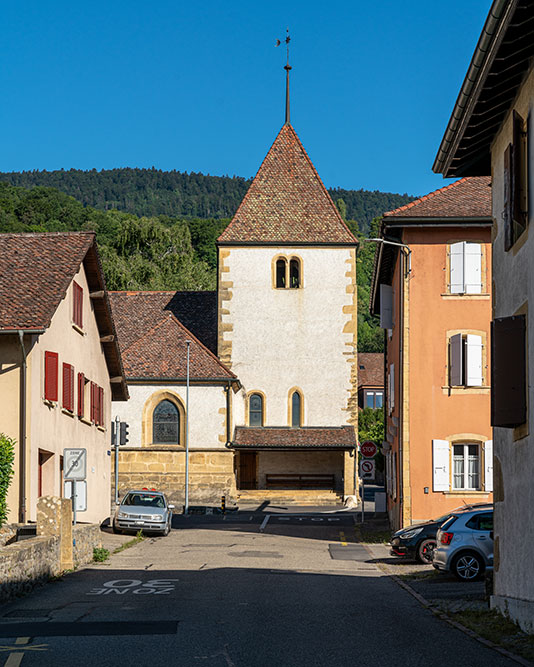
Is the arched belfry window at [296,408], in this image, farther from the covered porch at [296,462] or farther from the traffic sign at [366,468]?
the traffic sign at [366,468]

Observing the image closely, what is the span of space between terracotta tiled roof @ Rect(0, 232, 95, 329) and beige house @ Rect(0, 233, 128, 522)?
0.03 meters

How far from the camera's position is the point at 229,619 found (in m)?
14.0

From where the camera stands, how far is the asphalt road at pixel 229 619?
1091 cm

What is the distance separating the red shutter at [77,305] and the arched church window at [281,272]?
24790 mm

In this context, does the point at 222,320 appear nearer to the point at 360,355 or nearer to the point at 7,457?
the point at 7,457

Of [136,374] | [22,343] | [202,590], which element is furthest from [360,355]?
[202,590]

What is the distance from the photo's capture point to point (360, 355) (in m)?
101

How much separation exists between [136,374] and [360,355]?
50164mm

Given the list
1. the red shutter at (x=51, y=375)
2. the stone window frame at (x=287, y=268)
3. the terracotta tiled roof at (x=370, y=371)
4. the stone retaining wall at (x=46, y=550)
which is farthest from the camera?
the terracotta tiled roof at (x=370, y=371)

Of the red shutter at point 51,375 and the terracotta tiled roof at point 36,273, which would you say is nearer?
the terracotta tiled roof at point 36,273

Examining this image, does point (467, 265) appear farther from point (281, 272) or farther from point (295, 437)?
point (281, 272)

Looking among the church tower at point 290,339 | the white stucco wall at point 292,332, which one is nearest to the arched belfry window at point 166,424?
the church tower at point 290,339

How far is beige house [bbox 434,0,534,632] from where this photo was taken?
40.7ft

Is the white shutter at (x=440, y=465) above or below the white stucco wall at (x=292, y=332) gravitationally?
below
